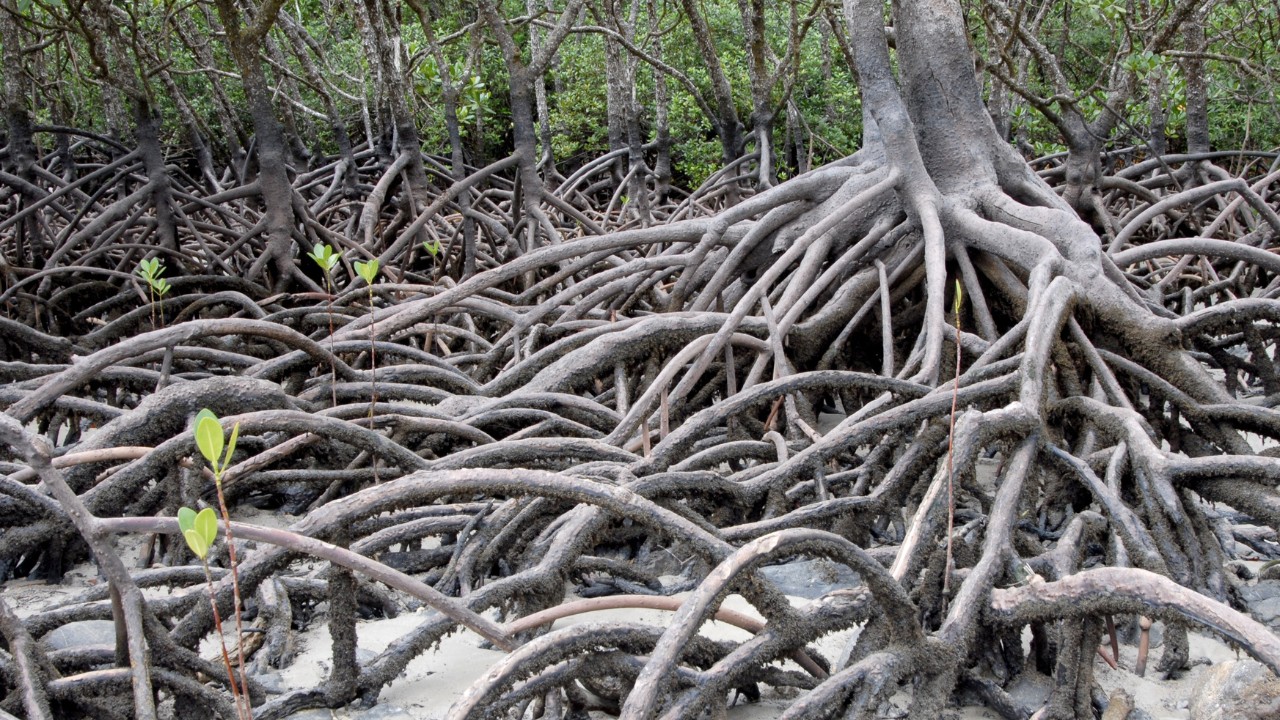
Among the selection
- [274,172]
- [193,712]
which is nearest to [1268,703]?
[193,712]

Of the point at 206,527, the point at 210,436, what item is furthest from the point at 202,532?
the point at 210,436

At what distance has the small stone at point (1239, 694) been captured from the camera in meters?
1.47

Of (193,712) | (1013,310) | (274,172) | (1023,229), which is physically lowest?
(193,712)

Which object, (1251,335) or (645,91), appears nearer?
(1251,335)

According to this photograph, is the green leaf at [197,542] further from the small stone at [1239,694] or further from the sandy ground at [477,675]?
the small stone at [1239,694]

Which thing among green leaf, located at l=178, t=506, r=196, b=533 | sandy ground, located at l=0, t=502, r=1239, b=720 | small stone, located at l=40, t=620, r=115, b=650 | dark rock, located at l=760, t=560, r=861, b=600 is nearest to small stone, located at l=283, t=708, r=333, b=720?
sandy ground, located at l=0, t=502, r=1239, b=720

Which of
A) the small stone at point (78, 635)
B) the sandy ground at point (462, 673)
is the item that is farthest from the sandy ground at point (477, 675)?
the small stone at point (78, 635)

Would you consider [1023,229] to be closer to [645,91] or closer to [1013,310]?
[1013,310]

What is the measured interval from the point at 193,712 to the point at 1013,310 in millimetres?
2681

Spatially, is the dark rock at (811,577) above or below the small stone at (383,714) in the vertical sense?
below

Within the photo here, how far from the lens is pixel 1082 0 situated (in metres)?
5.77

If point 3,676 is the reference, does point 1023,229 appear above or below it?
above

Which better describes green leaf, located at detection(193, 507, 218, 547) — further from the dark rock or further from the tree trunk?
the tree trunk

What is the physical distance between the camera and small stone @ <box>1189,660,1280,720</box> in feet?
4.84
